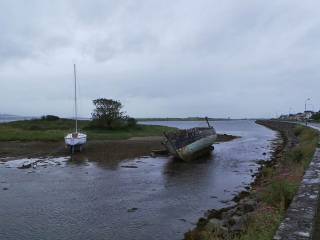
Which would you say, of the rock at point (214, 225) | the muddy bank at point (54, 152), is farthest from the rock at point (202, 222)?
the muddy bank at point (54, 152)

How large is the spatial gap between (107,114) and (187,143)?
1172 inches

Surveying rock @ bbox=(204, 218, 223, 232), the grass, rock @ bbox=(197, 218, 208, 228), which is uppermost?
the grass

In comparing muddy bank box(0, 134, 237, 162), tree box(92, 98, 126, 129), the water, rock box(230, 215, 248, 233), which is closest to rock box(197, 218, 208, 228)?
the water

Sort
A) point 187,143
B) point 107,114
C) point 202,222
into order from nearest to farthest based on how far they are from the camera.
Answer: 1. point 202,222
2. point 187,143
3. point 107,114

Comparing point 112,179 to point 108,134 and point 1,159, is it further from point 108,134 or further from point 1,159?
point 108,134

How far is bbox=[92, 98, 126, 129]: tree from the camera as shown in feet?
198

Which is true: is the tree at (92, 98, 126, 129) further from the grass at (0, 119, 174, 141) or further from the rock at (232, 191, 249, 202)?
the rock at (232, 191, 249, 202)

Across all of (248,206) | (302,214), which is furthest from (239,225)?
(248,206)

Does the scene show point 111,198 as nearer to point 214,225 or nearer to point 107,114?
point 214,225

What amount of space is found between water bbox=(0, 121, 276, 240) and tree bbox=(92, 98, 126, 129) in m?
32.3

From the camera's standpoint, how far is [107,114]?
60.7 metres

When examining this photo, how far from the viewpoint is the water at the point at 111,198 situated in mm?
12180

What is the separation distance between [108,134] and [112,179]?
109 feet

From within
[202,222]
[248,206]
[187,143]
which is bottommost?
[202,222]
